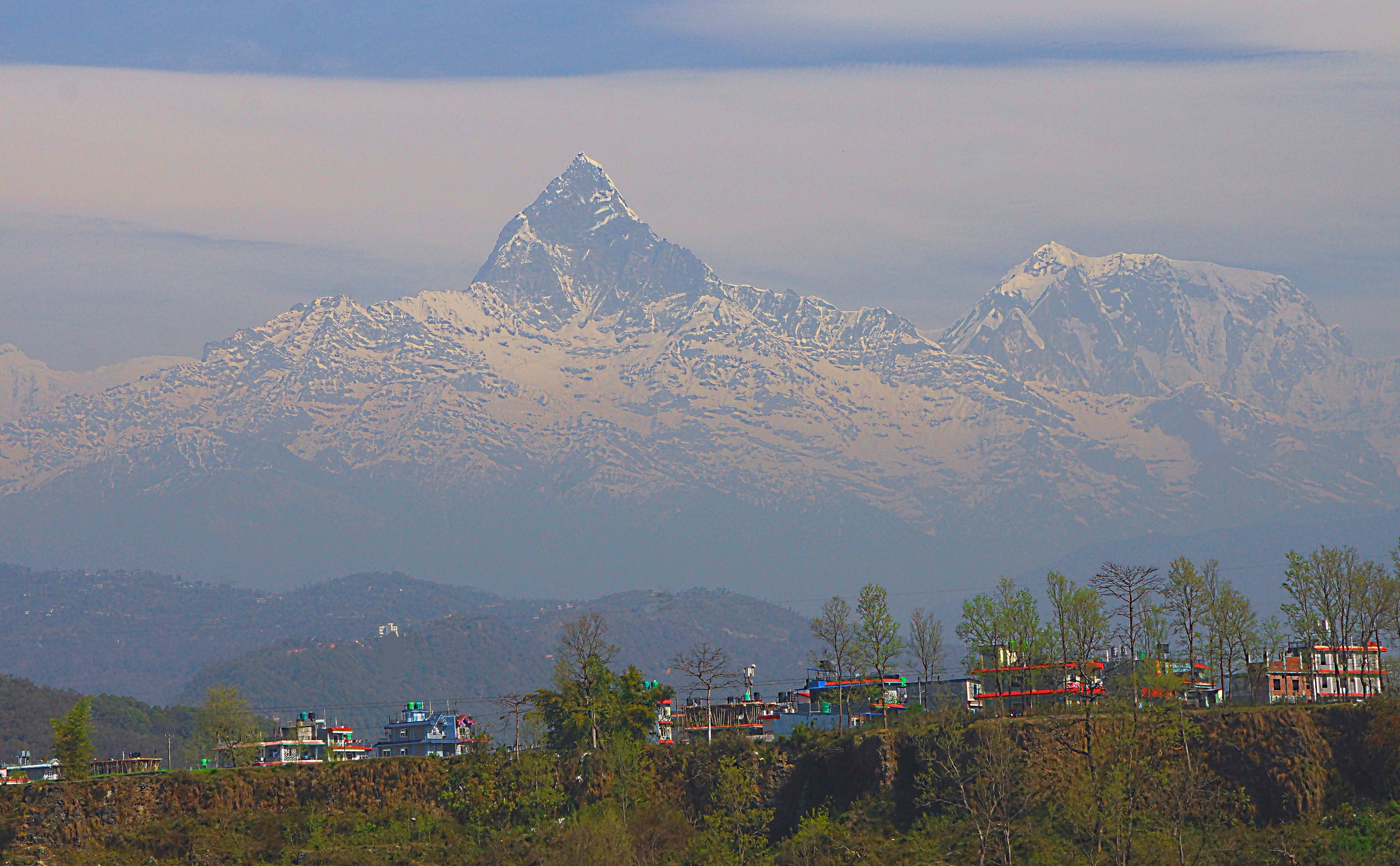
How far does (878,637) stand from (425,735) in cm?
7203

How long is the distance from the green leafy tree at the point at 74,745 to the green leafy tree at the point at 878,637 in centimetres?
5449

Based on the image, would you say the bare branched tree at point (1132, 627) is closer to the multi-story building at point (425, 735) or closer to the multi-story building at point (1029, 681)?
the multi-story building at point (1029, 681)

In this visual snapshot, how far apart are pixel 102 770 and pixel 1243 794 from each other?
8561 centimetres

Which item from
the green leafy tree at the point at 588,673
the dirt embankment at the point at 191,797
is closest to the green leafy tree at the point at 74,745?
the dirt embankment at the point at 191,797

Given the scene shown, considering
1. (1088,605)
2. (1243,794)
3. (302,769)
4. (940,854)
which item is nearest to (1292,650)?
(1088,605)

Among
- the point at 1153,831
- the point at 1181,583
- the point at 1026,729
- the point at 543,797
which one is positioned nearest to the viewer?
the point at 1153,831

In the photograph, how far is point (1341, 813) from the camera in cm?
8531

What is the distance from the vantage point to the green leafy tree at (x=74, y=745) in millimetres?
110000

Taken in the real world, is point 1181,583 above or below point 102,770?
above

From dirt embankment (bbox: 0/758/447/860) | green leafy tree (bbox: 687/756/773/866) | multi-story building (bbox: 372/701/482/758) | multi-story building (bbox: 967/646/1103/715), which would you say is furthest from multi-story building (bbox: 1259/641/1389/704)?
multi-story building (bbox: 372/701/482/758)

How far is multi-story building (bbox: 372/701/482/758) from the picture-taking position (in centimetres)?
16700

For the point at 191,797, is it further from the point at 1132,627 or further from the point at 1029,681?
the point at 1132,627

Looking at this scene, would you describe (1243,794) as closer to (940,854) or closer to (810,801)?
(940,854)

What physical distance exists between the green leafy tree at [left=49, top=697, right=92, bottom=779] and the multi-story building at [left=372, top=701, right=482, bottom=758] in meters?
51.6
